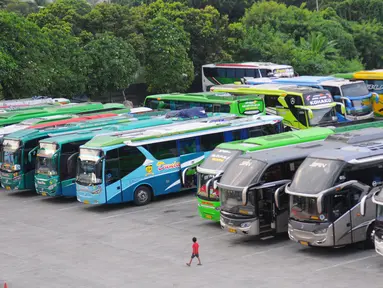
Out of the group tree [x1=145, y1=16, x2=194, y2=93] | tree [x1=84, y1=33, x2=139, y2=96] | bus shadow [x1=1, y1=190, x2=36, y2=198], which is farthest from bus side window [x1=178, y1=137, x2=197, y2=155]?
tree [x1=145, y1=16, x2=194, y2=93]

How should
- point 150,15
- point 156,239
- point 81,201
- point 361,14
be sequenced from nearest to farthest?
point 156,239 < point 81,201 < point 150,15 < point 361,14

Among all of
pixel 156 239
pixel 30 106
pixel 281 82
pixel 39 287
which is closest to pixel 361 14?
pixel 281 82

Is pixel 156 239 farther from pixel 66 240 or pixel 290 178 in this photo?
pixel 290 178

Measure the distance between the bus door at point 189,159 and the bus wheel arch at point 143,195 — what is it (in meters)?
1.22

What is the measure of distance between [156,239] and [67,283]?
4.44 m

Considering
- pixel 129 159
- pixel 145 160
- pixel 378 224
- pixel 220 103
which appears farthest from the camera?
pixel 220 103

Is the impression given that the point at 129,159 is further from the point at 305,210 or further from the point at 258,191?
the point at 305,210

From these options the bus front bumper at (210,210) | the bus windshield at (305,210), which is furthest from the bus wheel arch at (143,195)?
the bus windshield at (305,210)

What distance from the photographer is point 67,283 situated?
1908cm

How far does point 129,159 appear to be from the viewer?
89.5 ft

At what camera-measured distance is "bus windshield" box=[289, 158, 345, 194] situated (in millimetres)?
19562

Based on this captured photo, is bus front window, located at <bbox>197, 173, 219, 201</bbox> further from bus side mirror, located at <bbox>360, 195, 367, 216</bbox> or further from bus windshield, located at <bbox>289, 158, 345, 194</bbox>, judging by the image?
bus side mirror, located at <bbox>360, 195, 367, 216</bbox>

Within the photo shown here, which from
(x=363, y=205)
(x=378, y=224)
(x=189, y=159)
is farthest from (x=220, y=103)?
(x=378, y=224)

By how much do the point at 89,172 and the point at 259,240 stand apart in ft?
24.8
